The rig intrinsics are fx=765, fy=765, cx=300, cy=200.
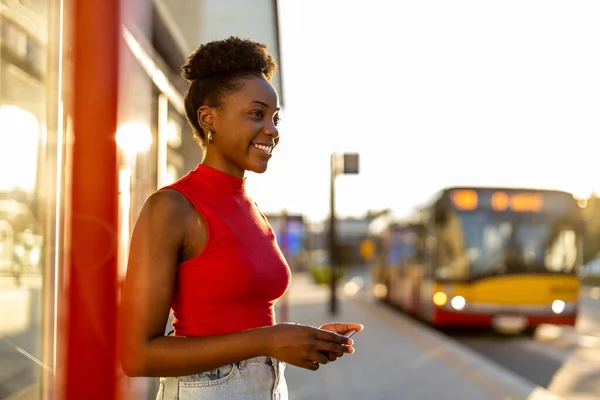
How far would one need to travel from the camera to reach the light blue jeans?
1648 millimetres

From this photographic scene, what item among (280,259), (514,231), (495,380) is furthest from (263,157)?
(514,231)

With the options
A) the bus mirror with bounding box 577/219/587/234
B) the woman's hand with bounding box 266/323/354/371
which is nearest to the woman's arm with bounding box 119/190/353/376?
the woman's hand with bounding box 266/323/354/371

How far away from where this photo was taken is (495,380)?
862 centimetres

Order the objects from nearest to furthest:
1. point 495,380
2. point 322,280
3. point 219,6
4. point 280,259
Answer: point 280,259 → point 219,6 → point 495,380 → point 322,280

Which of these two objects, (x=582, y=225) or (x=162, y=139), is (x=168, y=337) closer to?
(x=162, y=139)

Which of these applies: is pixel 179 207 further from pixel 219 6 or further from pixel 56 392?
pixel 219 6

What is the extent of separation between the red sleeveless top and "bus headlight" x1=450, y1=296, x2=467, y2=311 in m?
12.4

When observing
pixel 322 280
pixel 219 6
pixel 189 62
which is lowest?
pixel 322 280

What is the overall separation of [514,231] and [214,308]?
12.8 metres

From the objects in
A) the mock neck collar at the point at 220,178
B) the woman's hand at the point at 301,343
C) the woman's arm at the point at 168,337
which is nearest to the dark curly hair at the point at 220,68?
the mock neck collar at the point at 220,178

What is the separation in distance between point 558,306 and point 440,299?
205 centimetres

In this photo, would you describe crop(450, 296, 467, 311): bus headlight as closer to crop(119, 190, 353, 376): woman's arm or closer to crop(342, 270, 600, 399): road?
crop(342, 270, 600, 399): road

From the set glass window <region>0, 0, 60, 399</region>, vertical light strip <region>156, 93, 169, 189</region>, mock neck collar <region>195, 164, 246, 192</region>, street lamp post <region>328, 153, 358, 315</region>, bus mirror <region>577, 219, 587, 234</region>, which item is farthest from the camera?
street lamp post <region>328, 153, 358, 315</region>

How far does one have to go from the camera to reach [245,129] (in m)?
1.79
